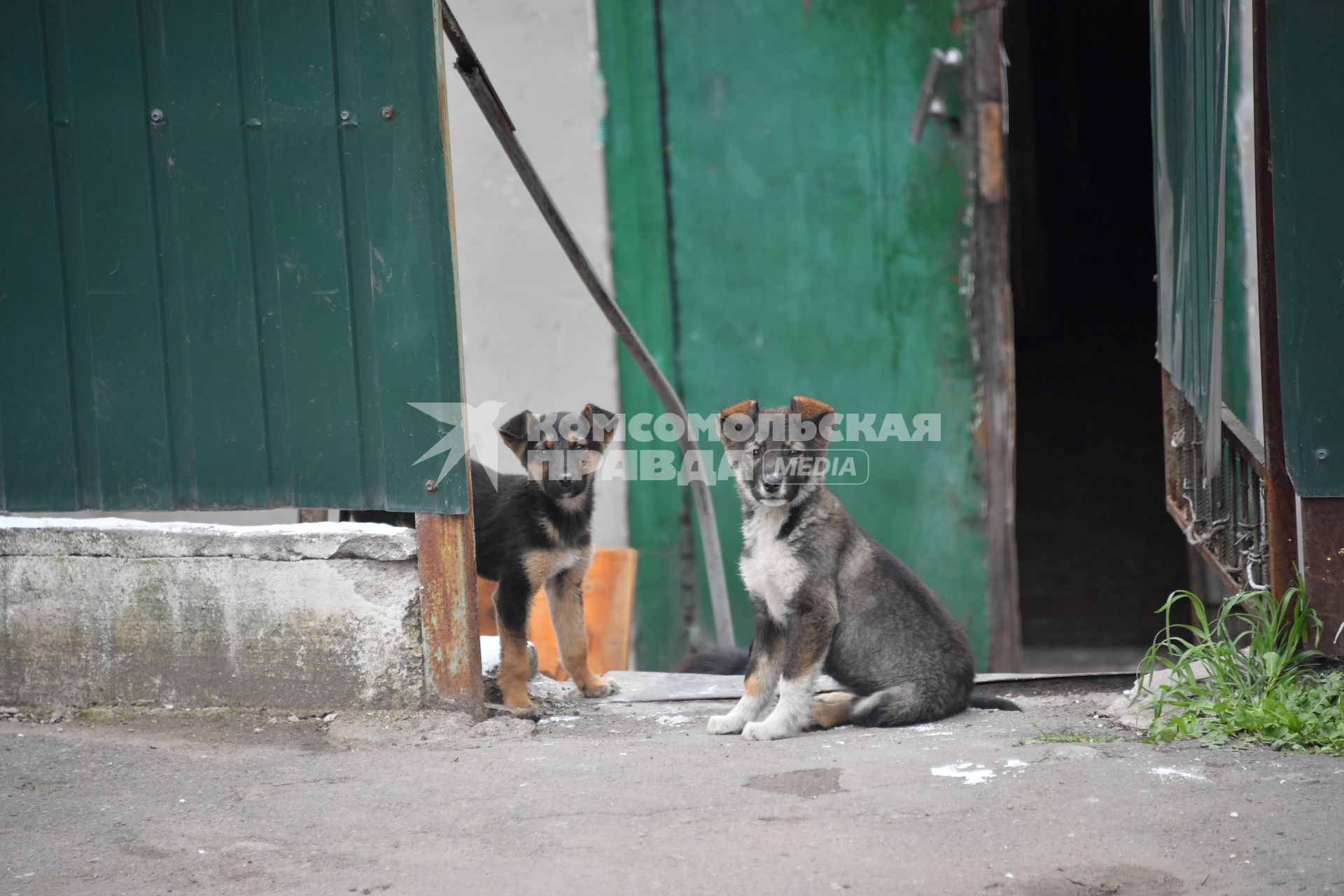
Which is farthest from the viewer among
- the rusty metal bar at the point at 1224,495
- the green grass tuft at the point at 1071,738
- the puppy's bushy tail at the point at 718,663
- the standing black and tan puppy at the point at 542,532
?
the puppy's bushy tail at the point at 718,663

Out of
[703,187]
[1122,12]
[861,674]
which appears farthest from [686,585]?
[1122,12]

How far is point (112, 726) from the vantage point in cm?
458

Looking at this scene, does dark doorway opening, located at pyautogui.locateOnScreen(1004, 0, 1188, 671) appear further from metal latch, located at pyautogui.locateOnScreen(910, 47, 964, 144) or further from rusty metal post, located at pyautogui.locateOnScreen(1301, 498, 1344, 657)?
rusty metal post, located at pyautogui.locateOnScreen(1301, 498, 1344, 657)

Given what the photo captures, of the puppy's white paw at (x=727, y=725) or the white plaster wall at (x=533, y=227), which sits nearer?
the puppy's white paw at (x=727, y=725)

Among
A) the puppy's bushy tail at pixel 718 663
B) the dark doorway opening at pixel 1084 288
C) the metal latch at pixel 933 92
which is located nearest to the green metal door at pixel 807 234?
the metal latch at pixel 933 92

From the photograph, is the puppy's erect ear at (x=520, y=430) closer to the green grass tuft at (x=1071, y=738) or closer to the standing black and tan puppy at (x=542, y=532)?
the standing black and tan puppy at (x=542, y=532)

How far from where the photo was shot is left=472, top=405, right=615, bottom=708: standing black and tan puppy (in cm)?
492

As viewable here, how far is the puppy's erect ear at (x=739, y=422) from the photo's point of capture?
176 inches

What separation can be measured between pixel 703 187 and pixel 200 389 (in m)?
3.36

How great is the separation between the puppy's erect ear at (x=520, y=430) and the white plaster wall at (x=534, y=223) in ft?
6.44

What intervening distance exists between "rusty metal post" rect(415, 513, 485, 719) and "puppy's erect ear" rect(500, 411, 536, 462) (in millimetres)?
631

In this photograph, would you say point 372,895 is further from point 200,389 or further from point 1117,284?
point 1117,284

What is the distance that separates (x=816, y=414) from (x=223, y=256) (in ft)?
7.18

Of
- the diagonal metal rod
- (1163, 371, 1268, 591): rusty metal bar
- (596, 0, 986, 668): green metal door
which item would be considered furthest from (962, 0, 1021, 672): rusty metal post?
the diagonal metal rod
